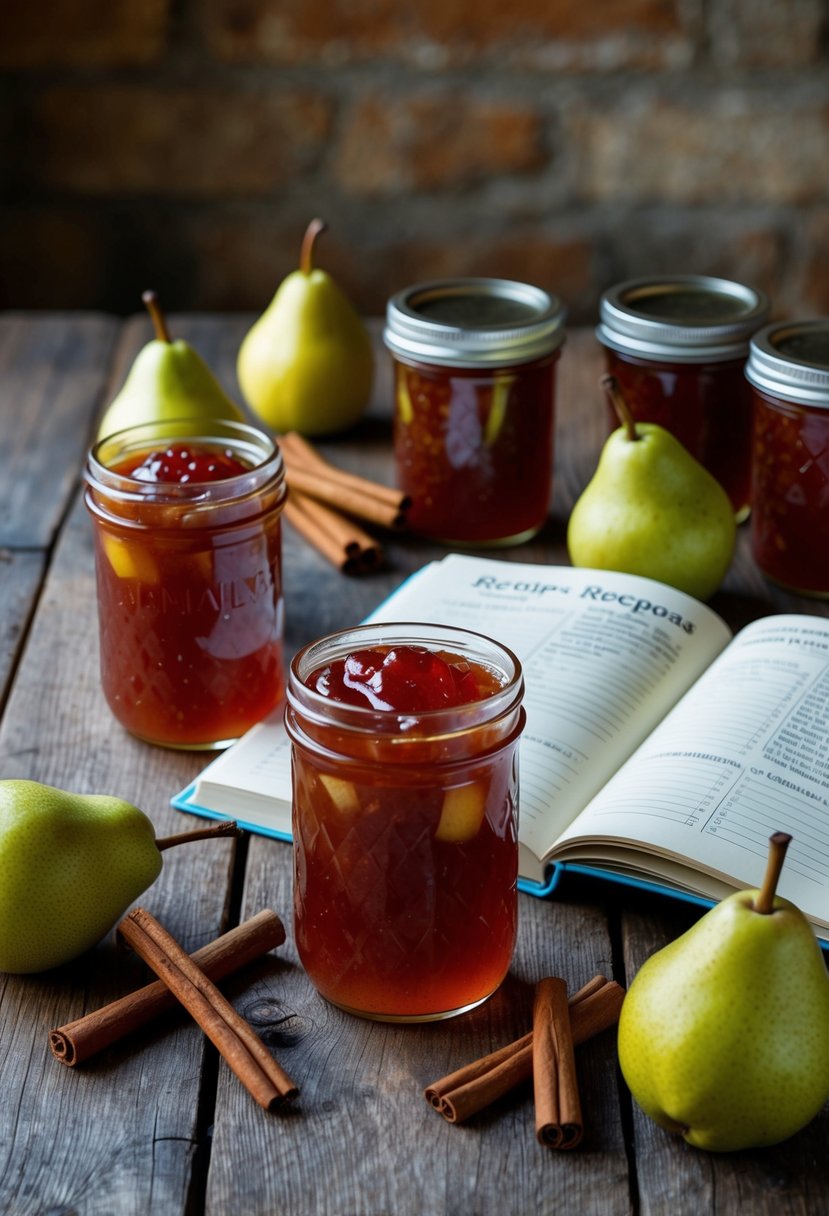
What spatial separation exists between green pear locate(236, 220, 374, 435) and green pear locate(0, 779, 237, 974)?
82 cm

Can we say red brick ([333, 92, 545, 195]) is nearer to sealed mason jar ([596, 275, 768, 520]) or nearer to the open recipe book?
sealed mason jar ([596, 275, 768, 520])

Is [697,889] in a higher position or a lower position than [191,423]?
lower

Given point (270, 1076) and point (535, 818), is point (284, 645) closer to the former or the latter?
point (535, 818)

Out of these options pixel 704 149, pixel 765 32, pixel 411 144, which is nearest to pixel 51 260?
pixel 411 144

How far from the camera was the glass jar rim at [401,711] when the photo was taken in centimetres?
77

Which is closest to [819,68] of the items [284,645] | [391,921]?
[284,645]

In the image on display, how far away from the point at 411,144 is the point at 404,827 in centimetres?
193

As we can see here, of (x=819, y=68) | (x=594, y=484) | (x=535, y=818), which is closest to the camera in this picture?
(x=535, y=818)

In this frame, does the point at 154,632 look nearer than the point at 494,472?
Yes

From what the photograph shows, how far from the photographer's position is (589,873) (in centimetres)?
93

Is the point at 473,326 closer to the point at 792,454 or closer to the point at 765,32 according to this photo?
the point at 792,454

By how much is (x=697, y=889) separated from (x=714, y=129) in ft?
6.14

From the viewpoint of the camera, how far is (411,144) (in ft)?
8.17

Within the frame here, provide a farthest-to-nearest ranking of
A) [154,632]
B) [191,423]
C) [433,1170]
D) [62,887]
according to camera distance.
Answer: [191,423] < [154,632] < [62,887] < [433,1170]
